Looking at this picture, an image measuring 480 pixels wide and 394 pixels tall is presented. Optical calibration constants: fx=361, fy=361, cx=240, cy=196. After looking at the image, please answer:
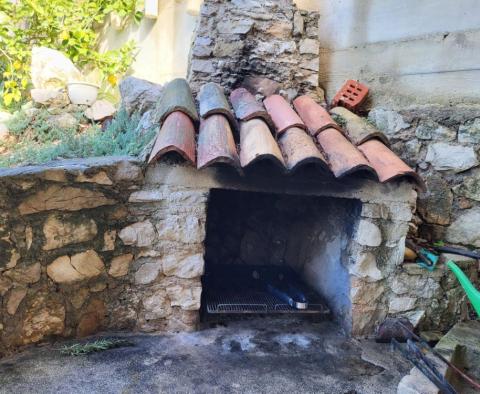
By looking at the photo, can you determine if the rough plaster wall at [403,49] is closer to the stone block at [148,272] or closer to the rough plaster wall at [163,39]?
the rough plaster wall at [163,39]

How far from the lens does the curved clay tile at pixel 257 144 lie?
6.23ft

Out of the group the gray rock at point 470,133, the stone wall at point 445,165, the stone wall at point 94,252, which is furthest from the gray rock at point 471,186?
the stone wall at point 94,252

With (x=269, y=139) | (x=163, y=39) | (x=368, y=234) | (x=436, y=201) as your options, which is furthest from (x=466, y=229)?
(x=163, y=39)

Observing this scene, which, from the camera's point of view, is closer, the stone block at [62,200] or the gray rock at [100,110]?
the stone block at [62,200]

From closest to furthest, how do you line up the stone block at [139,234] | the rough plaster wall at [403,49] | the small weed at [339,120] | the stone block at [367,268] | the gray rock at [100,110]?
1. the stone block at [139,234]
2. the stone block at [367,268]
3. the rough plaster wall at [403,49]
4. the small weed at [339,120]
5. the gray rock at [100,110]

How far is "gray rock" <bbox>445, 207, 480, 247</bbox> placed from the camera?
254cm

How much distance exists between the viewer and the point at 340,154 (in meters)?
2.12

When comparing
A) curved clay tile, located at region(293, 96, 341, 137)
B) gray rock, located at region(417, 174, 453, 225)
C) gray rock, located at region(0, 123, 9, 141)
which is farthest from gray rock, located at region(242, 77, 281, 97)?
gray rock, located at region(0, 123, 9, 141)

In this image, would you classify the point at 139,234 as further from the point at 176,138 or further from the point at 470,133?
the point at 470,133

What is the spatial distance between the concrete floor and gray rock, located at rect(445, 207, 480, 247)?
955 mm

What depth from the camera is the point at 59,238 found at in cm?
195

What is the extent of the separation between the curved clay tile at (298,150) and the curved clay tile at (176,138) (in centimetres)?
53

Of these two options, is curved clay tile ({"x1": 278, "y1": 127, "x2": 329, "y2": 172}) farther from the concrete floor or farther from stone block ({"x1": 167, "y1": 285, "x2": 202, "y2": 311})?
the concrete floor

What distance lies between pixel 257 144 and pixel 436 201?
1.52 meters
